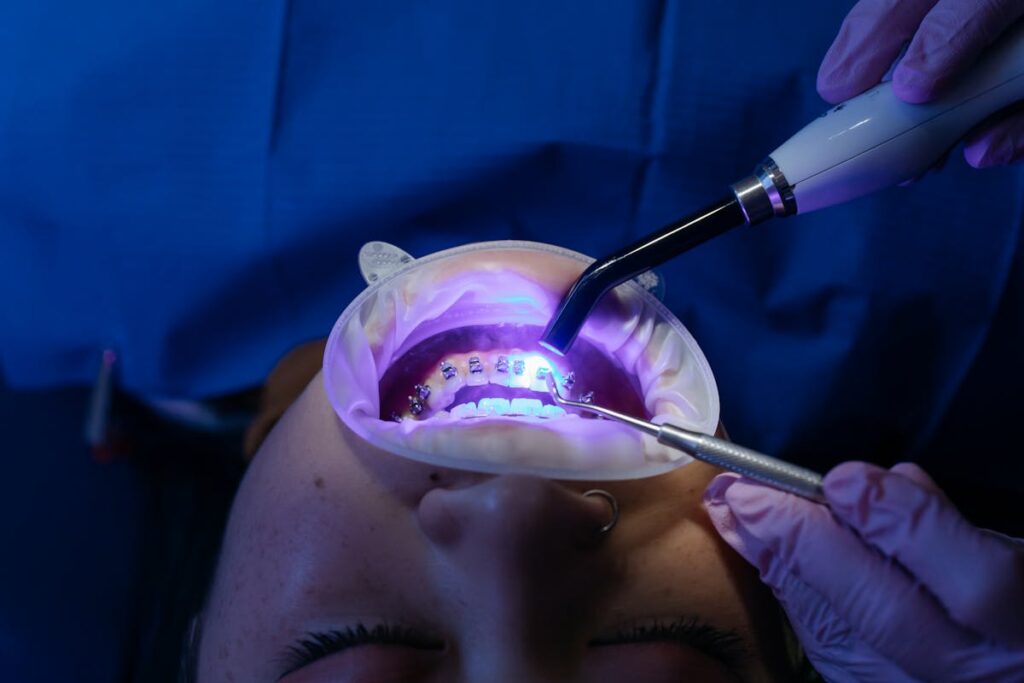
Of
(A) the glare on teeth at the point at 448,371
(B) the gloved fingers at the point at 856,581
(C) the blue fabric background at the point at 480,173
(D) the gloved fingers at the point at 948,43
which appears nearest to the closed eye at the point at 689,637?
(B) the gloved fingers at the point at 856,581

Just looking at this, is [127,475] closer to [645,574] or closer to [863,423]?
[645,574]

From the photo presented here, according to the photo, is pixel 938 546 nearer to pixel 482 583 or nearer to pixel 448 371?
pixel 482 583

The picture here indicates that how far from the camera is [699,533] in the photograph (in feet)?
3.33

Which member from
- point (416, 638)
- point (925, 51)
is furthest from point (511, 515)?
point (925, 51)

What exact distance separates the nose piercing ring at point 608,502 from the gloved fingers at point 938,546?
221 millimetres

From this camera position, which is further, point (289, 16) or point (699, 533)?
point (289, 16)

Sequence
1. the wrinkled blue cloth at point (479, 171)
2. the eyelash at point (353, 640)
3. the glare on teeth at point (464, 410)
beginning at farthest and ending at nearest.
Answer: the wrinkled blue cloth at point (479, 171)
the glare on teeth at point (464, 410)
the eyelash at point (353, 640)

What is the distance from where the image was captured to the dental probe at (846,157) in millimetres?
929

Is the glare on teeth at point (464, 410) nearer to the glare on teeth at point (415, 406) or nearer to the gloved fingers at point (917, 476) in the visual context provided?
the glare on teeth at point (415, 406)

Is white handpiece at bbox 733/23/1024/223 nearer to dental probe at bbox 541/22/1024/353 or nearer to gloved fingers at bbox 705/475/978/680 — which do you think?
dental probe at bbox 541/22/1024/353

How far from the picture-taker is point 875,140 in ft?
3.07

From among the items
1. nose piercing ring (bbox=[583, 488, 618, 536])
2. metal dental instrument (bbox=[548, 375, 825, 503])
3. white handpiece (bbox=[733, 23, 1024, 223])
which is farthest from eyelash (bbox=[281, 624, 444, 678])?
white handpiece (bbox=[733, 23, 1024, 223])

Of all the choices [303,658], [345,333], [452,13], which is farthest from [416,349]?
[452,13]

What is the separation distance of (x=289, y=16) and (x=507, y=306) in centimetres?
56
